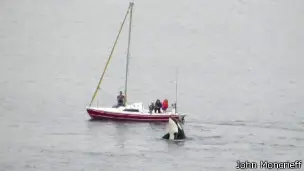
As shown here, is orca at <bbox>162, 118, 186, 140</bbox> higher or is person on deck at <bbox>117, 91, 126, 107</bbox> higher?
person on deck at <bbox>117, 91, 126, 107</bbox>

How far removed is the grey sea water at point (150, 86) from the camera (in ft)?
199

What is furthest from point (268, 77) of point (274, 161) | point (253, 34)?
point (274, 161)

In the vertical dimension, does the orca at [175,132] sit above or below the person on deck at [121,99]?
below

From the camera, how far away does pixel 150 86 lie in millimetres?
107375

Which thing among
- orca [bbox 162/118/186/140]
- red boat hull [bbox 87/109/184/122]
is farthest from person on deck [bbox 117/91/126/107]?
orca [bbox 162/118/186/140]

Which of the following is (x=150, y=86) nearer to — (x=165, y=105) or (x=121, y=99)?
(x=121, y=99)

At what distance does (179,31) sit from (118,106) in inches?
3887

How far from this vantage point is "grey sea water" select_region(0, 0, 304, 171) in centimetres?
6078

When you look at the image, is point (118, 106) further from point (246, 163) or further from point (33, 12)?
point (33, 12)

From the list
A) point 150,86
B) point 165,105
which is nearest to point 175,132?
point 165,105

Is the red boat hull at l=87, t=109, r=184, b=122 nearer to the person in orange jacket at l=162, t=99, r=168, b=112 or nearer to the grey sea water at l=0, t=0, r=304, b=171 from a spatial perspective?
the grey sea water at l=0, t=0, r=304, b=171

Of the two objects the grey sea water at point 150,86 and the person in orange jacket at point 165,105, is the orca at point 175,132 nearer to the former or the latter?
the grey sea water at point 150,86

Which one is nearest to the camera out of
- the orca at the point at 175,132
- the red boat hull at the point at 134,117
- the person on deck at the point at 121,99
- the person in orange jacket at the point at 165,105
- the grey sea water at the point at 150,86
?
the grey sea water at the point at 150,86

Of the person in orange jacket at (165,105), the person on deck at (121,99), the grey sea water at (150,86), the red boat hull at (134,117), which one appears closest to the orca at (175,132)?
the grey sea water at (150,86)
